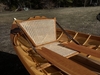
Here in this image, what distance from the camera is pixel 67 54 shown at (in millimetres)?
4789

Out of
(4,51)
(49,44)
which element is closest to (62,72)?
(49,44)

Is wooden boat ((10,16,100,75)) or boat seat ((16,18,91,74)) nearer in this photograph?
wooden boat ((10,16,100,75))

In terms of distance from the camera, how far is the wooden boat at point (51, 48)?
4188mm

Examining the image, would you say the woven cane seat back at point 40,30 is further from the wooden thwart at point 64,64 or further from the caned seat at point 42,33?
the wooden thwart at point 64,64

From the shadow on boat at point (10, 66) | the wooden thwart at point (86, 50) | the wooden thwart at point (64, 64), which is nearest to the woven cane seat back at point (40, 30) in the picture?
the wooden thwart at point (64, 64)

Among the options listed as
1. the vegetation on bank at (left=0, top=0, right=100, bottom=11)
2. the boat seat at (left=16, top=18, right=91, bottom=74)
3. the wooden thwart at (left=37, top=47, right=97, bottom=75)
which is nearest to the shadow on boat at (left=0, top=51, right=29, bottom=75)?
the boat seat at (left=16, top=18, right=91, bottom=74)

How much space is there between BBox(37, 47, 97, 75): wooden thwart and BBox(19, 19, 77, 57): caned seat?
443 millimetres

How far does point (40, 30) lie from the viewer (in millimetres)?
6027

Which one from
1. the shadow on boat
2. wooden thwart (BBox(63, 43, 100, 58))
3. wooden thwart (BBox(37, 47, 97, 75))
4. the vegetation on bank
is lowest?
the shadow on boat

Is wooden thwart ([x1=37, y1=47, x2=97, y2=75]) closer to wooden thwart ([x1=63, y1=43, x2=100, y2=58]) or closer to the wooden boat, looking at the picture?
the wooden boat

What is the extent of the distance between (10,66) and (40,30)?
1.93 m

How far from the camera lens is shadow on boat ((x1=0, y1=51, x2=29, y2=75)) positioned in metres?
6.03

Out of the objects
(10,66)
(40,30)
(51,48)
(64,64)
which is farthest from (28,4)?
(64,64)

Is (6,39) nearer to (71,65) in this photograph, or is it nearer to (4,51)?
(4,51)
